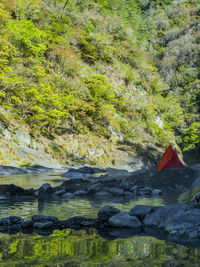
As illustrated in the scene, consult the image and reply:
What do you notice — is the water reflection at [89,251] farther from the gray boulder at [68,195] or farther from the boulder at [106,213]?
the gray boulder at [68,195]

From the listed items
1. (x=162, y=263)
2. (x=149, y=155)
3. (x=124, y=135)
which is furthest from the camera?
(x=124, y=135)

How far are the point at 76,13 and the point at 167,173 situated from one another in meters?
26.9

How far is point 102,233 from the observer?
3615 millimetres

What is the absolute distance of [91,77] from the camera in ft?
84.3

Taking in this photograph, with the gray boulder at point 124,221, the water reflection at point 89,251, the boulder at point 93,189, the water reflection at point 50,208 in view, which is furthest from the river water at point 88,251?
the boulder at point 93,189

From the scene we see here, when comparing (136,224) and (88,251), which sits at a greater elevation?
(136,224)

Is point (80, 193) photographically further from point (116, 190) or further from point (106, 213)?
point (106, 213)

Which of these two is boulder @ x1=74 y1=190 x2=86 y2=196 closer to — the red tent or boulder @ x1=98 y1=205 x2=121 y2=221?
boulder @ x1=98 y1=205 x2=121 y2=221

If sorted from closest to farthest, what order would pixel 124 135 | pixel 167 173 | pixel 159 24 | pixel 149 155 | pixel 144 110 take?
pixel 167 173 → pixel 149 155 → pixel 124 135 → pixel 144 110 → pixel 159 24

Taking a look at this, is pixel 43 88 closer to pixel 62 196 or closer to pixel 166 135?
pixel 62 196

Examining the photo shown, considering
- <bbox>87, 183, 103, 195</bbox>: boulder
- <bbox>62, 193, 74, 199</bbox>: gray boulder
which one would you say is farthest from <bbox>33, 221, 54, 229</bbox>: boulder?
<bbox>87, 183, 103, 195</bbox>: boulder

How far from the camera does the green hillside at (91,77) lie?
1988 cm

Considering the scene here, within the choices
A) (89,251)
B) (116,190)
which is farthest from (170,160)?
(89,251)

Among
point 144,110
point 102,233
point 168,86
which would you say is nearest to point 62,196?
point 102,233
